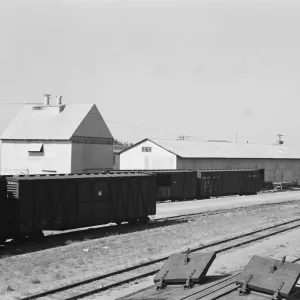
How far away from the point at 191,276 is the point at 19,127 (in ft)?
175

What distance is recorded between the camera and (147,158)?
60219 millimetres

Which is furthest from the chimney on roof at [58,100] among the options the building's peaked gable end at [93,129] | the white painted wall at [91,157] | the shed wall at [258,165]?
the shed wall at [258,165]

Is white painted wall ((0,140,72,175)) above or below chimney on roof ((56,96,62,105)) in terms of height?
below

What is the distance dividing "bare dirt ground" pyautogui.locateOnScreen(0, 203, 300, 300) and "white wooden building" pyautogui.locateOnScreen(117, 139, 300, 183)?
29525 mm

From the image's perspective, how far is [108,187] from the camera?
→ 901 inches

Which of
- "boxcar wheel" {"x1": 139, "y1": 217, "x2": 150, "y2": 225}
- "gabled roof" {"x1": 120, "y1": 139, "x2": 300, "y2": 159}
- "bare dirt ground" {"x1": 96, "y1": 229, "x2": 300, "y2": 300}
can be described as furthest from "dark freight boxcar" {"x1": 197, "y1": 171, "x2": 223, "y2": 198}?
"bare dirt ground" {"x1": 96, "y1": 229, "x2": 300, "y2": 300}

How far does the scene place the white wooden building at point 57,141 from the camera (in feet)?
179


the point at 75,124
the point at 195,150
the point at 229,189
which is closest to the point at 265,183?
the point at 195,150

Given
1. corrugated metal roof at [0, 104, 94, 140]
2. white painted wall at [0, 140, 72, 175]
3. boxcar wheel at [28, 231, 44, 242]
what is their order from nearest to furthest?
boxcar wheel at [28, 231, 44, 242] → white painted wall at [0, 140, 72, 175] → corrugated metal roof at [0, 104, 94, 140]

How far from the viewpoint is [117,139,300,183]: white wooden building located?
5756 cm

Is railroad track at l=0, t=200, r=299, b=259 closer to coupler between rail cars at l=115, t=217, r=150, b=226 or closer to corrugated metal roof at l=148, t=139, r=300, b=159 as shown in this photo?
coupler between rail cars at l=115, t=217, r=150, b=226

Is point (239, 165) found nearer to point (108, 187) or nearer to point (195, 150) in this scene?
point (195, 150)

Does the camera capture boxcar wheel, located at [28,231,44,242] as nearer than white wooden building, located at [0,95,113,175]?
Yes

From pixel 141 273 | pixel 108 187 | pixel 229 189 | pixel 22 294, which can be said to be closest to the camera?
pixel 22 294
